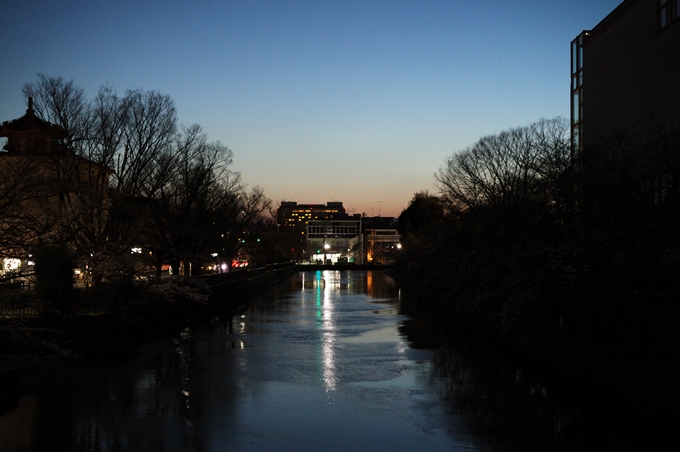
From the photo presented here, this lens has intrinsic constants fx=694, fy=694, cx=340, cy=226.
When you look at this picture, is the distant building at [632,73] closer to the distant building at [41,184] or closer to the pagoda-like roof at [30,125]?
the distant building at [41,184]

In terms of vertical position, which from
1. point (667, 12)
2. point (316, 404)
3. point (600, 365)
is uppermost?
point (667, 12)

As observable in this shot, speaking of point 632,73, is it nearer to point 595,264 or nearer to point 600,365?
point 595,264

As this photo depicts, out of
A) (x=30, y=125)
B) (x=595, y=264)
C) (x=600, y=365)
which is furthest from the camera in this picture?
(x=30, y=125)

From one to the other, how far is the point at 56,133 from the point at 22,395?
474 inches

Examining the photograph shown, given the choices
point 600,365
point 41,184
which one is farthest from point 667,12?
point 41,184

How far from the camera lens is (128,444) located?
10.0 meters

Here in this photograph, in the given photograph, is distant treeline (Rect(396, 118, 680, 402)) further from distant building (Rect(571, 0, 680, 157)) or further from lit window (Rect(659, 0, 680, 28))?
lit window (Rect(659, 0, 680, 28))

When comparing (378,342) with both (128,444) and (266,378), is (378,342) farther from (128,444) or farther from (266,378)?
(128,444)

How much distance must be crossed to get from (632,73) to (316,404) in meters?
26.3

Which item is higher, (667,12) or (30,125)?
(667,12)

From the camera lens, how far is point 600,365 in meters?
15.5

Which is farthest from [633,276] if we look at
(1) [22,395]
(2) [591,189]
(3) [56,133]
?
(3) [56,133]

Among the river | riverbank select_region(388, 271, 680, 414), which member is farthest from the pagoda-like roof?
riverbank select_region(388, 271, 680, 414)

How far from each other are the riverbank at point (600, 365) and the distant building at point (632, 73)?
8130 mm
